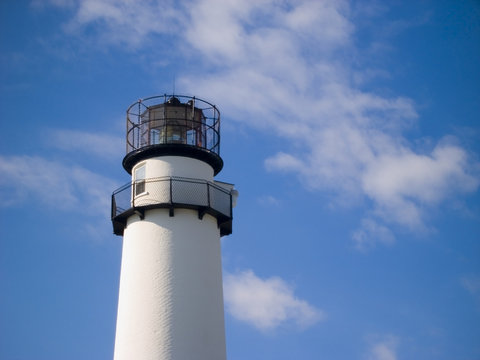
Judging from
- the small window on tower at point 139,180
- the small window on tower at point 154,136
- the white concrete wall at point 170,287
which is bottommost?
the white concrete wall at point 170,287

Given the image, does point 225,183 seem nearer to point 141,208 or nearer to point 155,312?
point 141,208

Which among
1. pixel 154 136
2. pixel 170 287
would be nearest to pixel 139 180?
pixel 154 136

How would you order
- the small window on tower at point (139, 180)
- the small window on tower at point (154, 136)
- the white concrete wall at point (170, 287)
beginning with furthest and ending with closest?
the small window on tower at point (154, 136) < the small window on tower at point (139, 180) < the white concrete wall at point (170, 287)

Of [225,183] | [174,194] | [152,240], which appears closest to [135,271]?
[152,240]

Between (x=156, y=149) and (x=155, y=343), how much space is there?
7.23 metres

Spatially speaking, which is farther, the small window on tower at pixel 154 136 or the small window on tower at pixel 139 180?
the small window on tower at pixel 154 136

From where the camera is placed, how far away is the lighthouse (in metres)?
25.6

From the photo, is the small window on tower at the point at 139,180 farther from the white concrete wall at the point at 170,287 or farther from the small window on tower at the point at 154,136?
the small window on tower at the point at 154,136

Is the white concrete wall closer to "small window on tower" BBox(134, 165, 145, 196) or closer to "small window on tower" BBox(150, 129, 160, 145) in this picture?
"small window on tower" BBox(134, 165, 145, 196)

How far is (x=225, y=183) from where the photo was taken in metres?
29.0

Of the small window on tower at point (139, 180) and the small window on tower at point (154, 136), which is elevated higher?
the small window on tower at point (154, 136)

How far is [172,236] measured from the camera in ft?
87.6

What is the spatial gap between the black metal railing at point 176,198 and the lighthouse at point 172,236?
36 millimetres

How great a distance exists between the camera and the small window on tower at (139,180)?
27.9m
